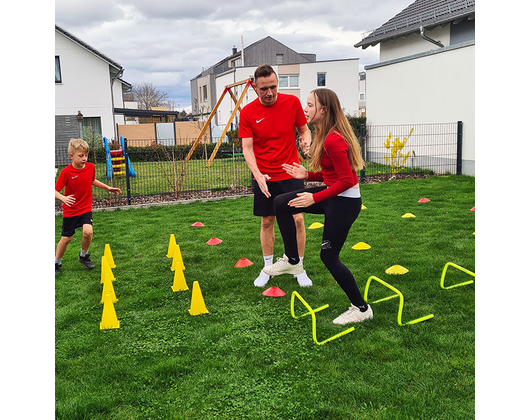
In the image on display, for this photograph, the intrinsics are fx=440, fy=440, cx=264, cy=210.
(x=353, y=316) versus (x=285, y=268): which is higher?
(x=285, y=268)

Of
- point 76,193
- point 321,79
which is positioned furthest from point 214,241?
point 321,79

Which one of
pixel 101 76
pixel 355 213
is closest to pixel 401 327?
pixel 355 213

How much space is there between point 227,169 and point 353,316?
36.9 ft

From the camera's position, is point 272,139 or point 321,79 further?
point 321,79

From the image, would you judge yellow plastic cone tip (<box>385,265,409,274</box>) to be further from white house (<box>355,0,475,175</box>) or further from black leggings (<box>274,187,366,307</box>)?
white house (<box>355,0,475,175</box>)

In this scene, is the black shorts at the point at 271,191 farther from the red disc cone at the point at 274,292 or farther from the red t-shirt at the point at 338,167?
the red t-shirt at the point at 338,167

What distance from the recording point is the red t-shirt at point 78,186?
18.7ft

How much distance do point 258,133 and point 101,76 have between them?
86.7 ft

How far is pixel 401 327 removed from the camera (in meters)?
3.89

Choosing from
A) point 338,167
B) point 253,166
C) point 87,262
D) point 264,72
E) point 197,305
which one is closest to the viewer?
point 338,167

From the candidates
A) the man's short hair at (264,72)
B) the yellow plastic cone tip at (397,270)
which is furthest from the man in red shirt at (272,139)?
the yellow plastic cone tip at (397,270)

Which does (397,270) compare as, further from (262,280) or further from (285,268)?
(262,280)

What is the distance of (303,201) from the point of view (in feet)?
12.4

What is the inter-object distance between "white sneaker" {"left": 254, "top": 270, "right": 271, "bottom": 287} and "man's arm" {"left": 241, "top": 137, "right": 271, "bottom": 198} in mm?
1052
